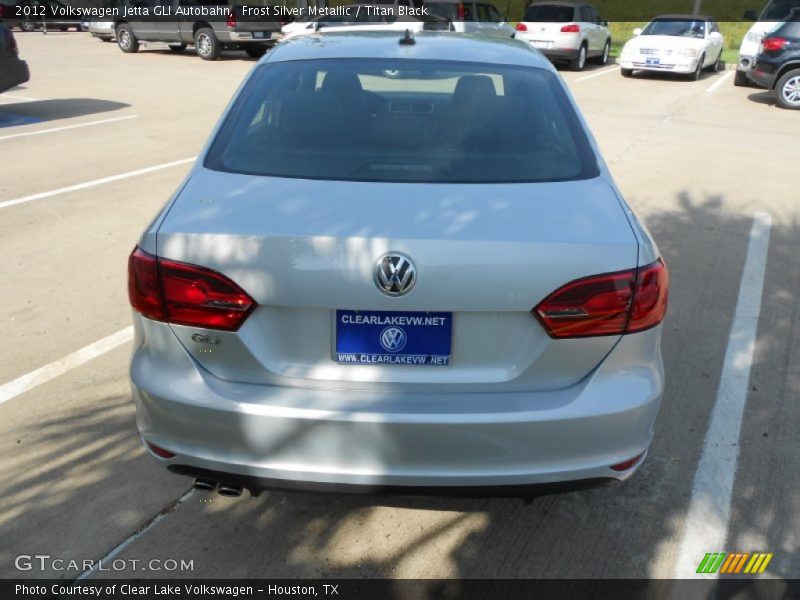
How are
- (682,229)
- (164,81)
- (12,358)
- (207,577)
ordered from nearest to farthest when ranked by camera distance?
(207,577) → (12,358) → (682,229) → (164,81)

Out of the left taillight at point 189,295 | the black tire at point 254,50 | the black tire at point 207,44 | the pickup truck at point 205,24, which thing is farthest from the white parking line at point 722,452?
the black tire at point 254,50

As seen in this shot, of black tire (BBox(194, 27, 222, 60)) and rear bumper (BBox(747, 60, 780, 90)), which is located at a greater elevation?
rear bumper (BBox(747, 60, 780, 90))

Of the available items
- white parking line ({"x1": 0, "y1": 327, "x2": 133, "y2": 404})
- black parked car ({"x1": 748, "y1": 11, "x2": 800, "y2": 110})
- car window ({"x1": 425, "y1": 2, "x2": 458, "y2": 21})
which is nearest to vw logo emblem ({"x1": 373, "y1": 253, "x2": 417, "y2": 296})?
white parking line ({"x1": 0, "y1": 327, "x2": 133, "y2": 404})

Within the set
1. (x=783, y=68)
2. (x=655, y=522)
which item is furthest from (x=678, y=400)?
(x=783, y=68)

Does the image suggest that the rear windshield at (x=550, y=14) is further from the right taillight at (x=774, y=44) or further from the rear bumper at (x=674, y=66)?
the right taillight at (x=774, y=44)

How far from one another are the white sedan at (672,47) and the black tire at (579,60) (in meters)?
1.32

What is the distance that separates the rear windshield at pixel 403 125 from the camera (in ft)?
9.71

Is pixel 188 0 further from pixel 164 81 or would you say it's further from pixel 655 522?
pixel 655 522

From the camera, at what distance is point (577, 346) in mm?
2430

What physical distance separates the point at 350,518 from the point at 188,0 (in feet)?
73.1

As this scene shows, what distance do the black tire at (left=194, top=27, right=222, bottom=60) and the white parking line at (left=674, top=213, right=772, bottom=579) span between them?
19.8m

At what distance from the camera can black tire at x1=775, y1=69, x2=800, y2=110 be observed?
14156mm

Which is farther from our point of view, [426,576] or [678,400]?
[678,400]

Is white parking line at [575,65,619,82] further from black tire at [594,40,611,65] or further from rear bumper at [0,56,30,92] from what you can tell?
rear bumper at [0,56,30,92]
